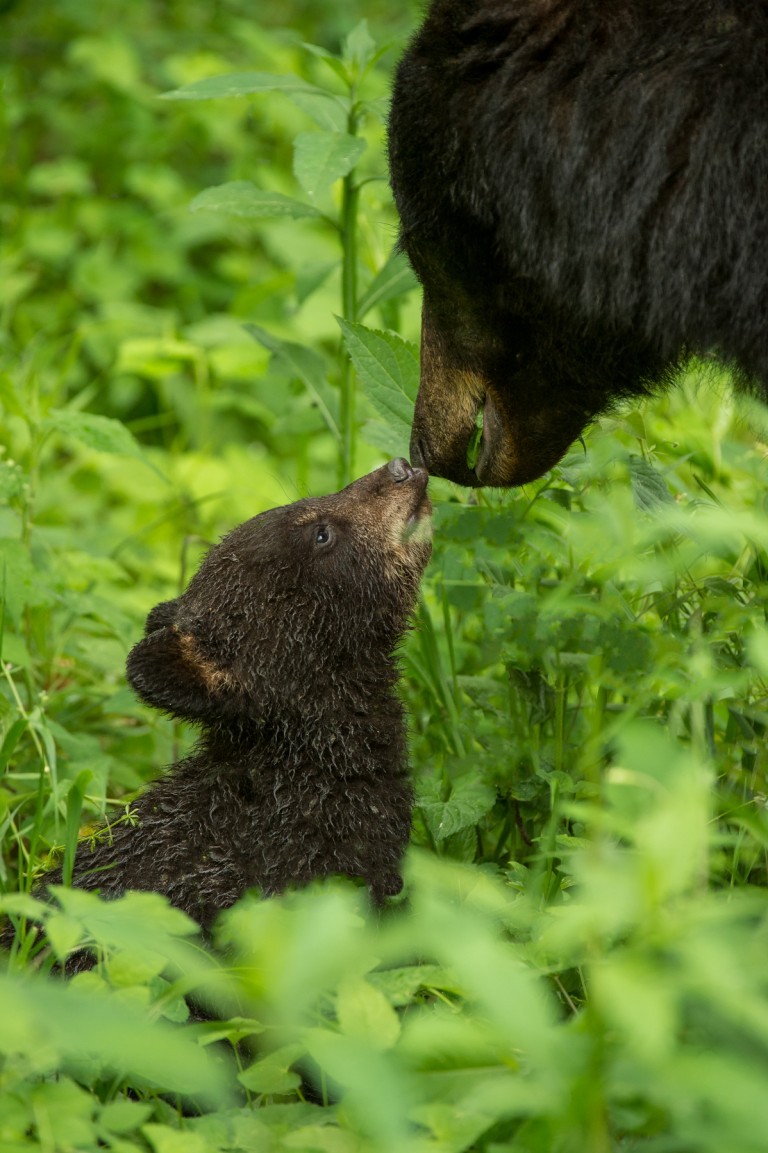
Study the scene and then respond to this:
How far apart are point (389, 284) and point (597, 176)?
1364mm

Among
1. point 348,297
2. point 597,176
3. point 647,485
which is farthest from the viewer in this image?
point 348,297

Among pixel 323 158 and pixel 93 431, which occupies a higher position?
pixel 323 158

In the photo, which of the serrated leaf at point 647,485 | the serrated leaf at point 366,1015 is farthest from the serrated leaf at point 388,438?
the serrated leaf at point 366,1015

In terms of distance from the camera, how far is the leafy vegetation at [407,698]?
1.57m

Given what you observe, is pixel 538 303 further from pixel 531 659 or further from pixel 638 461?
pixel 531 659

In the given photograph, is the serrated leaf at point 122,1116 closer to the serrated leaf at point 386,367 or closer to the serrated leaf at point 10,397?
the serrated leaf at point 386,367

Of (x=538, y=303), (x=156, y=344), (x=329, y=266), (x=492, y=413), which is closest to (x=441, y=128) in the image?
(x=538, y=303)

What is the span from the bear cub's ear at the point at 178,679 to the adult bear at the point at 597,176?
1.02m

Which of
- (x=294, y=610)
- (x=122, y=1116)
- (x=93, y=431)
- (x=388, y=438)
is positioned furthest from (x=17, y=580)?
(x=122, y=1116)

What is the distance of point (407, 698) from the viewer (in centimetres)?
406

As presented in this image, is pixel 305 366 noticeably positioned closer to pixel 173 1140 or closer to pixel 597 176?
pixel 597 176

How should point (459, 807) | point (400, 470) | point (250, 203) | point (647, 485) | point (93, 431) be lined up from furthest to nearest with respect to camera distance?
point (93, 431), point (250, 203), point (400, 470), point (459, 807), point (647, 485)

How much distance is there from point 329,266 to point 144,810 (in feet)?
6.18

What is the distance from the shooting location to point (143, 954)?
81.7 inches
